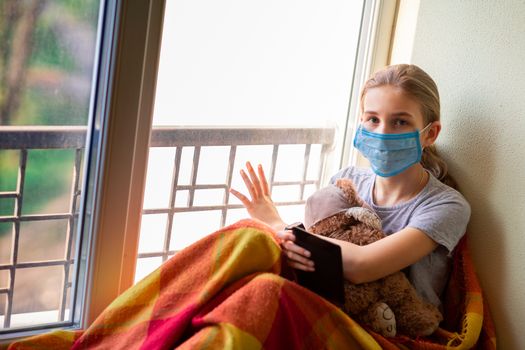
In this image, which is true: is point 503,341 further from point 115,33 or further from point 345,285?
point 115,33

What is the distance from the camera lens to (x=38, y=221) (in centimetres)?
134

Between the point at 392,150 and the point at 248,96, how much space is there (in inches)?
16.4

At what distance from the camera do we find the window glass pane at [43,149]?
121 cm

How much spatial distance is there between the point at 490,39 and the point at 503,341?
74cm

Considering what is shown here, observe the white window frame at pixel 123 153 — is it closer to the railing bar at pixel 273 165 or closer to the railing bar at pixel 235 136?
the railing bar at pixel 235 136

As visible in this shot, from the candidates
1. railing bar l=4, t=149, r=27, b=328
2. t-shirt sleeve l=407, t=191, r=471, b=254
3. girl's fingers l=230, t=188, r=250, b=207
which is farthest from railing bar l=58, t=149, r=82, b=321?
t-shirt sleeve l=407, t=191, r=471, b=254

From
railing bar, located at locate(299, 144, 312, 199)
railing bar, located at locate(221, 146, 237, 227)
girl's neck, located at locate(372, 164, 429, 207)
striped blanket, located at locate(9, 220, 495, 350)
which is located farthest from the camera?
railing bar, located at locate(299, 144, 312, 199)

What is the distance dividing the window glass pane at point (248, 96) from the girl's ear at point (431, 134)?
37 cm

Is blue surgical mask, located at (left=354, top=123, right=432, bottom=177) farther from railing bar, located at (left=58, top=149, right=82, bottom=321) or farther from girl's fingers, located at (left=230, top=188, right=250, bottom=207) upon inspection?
railing bar, located at (left=58, top=149, right=82, bottom=321)

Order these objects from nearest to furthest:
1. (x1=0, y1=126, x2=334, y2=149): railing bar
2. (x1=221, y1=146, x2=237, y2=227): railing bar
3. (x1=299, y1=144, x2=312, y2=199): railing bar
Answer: (x1=0, y1=126, x2=334, y2=149): railing bar
(x1=221, y1=146, x2=237, y2=227): railing bar
(x1=299, y1=144, x2=312, y2=199): railing bar

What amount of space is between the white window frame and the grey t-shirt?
2.02 ft

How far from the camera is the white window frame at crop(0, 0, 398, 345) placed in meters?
1.28

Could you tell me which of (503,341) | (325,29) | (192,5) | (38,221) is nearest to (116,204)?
(38,221)

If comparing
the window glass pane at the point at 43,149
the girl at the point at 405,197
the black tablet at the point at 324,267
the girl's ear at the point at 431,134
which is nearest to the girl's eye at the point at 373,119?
the girl at the point at 405,197
